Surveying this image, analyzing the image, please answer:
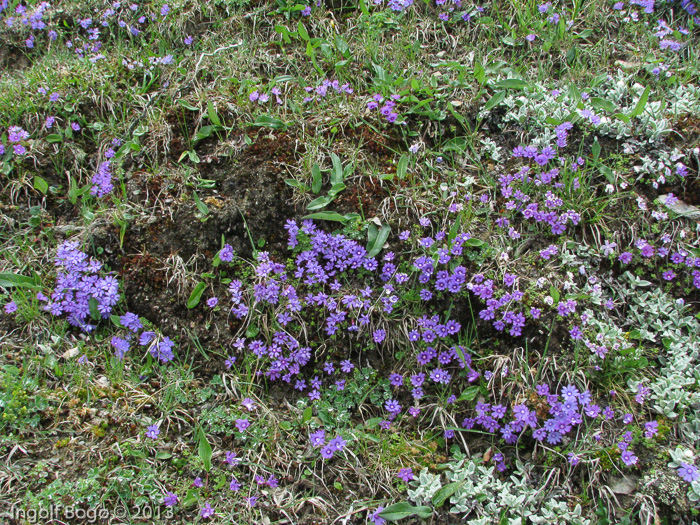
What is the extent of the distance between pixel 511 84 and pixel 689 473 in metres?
2.78

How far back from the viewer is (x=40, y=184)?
3.64 meters

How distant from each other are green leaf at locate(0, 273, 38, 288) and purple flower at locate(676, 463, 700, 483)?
3.94 meters

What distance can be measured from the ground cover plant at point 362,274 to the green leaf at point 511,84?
0.05 ft

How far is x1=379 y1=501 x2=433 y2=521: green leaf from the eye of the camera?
2.45 meters

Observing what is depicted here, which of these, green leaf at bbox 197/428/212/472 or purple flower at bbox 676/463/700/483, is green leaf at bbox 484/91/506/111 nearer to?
purple flower at bbox 676/463/700/483

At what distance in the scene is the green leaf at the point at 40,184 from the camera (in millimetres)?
3623

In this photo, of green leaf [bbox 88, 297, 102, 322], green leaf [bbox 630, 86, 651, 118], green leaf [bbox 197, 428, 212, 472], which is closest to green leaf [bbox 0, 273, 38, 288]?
green leaf [bbox 88, 297, 102, 322]

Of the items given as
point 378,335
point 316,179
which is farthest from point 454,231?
point 316,179

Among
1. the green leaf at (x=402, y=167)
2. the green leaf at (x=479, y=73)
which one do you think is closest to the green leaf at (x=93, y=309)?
the green leaf at (x=402, y=167)

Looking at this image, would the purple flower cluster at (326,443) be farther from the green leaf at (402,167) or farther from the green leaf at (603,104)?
the green leaf at (603,104)

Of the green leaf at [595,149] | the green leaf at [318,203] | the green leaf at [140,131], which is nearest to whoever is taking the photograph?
the green leaf at [318,203]

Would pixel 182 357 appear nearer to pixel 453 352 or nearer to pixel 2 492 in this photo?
pixel 2 492

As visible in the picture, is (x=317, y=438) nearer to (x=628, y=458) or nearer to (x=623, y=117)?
(x=628, y=458)

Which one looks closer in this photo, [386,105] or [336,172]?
[336,172]
